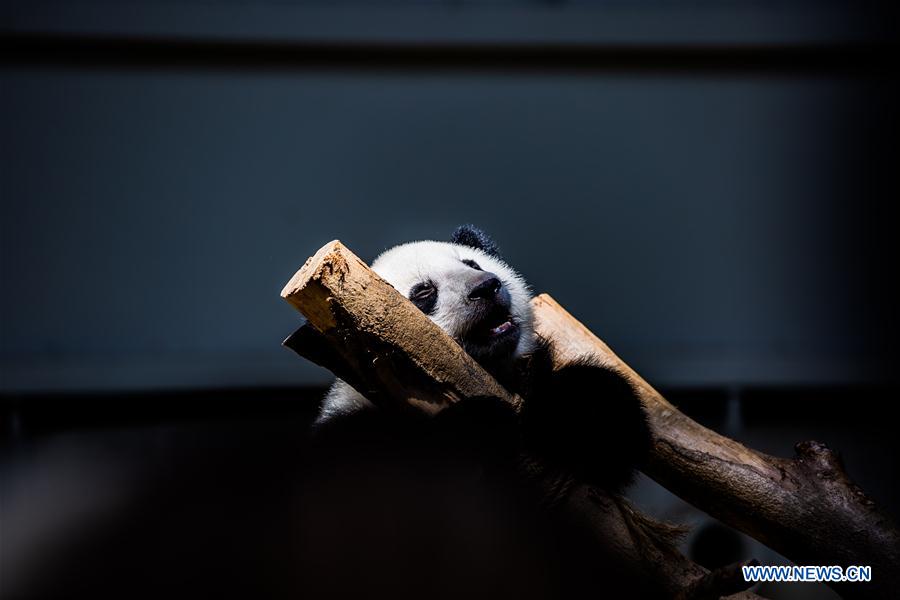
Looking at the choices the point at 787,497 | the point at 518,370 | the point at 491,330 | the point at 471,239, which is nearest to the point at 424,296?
the point at 491,330

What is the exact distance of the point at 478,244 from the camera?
9.87 feet

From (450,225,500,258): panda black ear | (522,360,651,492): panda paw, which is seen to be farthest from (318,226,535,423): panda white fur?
(522,360,651,492): panda paw

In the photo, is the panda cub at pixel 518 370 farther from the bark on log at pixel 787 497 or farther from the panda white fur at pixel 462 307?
the bark on log at pixel 787 497

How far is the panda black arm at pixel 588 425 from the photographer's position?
1.79 meters

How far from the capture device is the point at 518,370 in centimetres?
241

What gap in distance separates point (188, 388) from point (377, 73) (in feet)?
7.44

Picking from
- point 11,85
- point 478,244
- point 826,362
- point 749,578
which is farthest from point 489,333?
point 11,85

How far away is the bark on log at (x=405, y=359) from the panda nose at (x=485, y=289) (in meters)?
0.60

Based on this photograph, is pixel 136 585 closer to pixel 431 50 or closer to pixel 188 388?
pixel 188 388

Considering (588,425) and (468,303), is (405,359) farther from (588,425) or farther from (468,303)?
(468,303)

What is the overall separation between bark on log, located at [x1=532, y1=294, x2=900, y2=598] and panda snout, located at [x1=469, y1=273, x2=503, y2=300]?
61 centimetres

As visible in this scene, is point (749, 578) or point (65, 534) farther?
point (749, 578)

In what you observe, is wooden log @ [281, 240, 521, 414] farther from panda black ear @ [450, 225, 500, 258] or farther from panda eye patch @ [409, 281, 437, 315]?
panda black ear @ [450, 225, 500, 258]

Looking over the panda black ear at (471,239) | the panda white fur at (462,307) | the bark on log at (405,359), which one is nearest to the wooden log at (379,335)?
the bark on log at (405,359)
